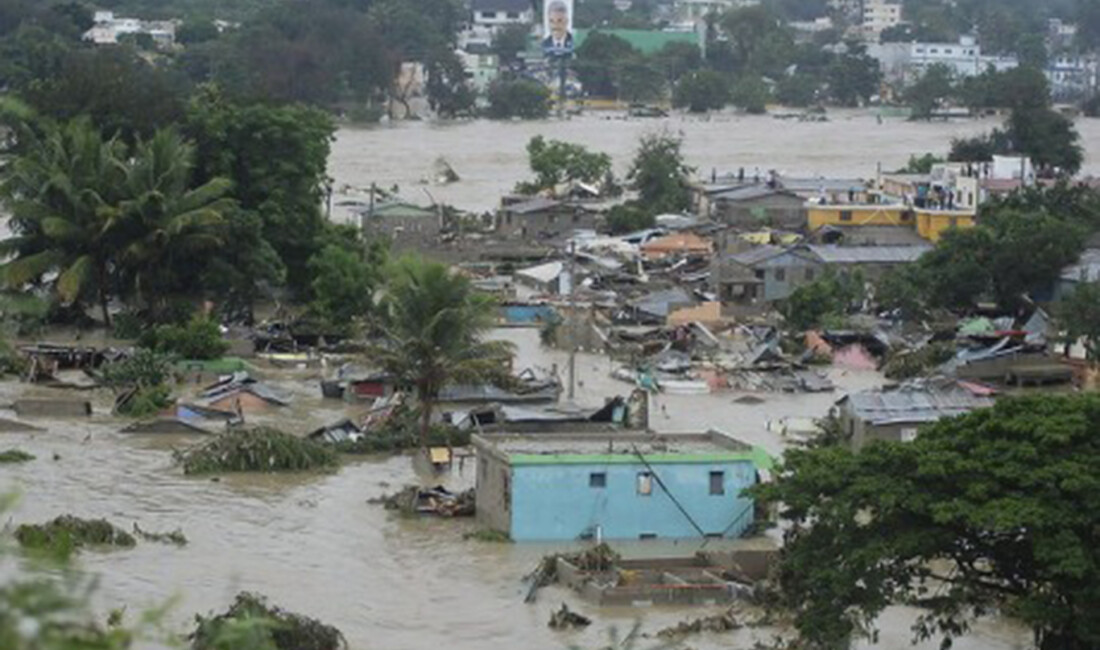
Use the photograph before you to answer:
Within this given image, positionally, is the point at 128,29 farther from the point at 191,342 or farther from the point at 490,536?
the point at 490,536

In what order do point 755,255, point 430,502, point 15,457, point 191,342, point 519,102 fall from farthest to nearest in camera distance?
1. point 519,102
2. point 755,255
3. point 191,342
4. point 15,457
5. point 430,502

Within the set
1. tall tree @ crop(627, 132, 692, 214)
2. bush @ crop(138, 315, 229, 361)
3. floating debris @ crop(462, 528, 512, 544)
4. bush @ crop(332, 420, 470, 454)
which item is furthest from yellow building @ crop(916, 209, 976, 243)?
floating debris @ crop(462, 528, 512, 544)

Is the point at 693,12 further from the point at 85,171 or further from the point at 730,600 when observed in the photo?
the point at 730,600

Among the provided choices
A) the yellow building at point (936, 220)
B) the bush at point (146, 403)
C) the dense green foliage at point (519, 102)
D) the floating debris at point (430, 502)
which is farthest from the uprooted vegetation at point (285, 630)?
the dense green foliage at point (519, 102)

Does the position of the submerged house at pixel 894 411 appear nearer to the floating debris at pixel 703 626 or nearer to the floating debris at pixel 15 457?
the floating debris at pixel 703 626

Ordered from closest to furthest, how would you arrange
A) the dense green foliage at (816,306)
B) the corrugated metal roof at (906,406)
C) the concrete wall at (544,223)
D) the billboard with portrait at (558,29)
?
1. the corrugated metal roof at (906,406)
2. the dense green foliage at (816,306)
3. the concrete wall at (544,223)
4. the billboard with portrait at (558,29)

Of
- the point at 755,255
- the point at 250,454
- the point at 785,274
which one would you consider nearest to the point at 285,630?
the point at 250,454

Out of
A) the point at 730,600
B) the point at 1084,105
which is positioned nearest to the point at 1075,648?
the point at 730,600
